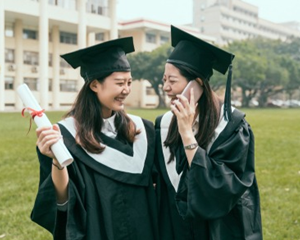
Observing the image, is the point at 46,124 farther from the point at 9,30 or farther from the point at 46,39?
the point at 9,30

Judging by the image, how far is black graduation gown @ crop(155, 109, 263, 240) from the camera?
1895 mm

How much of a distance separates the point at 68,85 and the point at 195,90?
36248 millimetres

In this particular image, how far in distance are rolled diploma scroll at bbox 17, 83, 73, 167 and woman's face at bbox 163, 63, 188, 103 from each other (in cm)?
71

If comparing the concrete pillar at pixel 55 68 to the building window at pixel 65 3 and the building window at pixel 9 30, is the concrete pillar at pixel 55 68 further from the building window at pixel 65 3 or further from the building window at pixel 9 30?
the building window at pixel 9 30

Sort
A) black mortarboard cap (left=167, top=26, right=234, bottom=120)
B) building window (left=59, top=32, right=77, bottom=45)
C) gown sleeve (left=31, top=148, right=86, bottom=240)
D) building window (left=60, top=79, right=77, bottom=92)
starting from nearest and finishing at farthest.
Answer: gown sleeve (left=31, top=148, right=86, bottom=240)
black mortarboard cap (left=167, top=26, right=234, bottom=120)
building window (left=60, top=79, right=77, bottom=92)
building window (left=59, top=32, right=77, bottom=45)

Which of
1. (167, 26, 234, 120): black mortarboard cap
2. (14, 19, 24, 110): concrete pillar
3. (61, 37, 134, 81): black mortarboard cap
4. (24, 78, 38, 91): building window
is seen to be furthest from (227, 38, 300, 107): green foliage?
(61, 37, 134, 81): black mortarboard cap

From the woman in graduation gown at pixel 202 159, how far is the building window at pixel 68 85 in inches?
1397

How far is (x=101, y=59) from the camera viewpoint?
2.32 m

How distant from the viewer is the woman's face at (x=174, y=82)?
2.11 metres

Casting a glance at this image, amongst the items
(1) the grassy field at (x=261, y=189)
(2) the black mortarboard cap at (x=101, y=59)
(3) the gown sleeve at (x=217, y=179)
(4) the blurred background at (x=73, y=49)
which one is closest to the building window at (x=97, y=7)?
(4) the blurred background at (x=73, y=49)

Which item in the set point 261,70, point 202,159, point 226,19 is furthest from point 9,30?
point 226,19

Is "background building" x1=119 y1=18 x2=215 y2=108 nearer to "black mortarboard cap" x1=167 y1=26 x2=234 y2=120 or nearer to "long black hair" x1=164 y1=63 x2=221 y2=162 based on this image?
"black mortarboard cap" x1=167 y1=26 x2=234 y2=120

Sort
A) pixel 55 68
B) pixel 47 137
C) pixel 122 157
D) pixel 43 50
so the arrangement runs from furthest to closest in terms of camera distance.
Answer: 1. pixel 55 68
2. pixel 43 50
3. pixel 122 157
4. pixel 47 137

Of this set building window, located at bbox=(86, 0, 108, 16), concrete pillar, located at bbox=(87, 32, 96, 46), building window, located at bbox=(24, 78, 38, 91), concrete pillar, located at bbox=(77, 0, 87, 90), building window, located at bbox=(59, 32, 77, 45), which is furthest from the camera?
concrete pillar, located at bbox=(87, 32, 96, 46)
